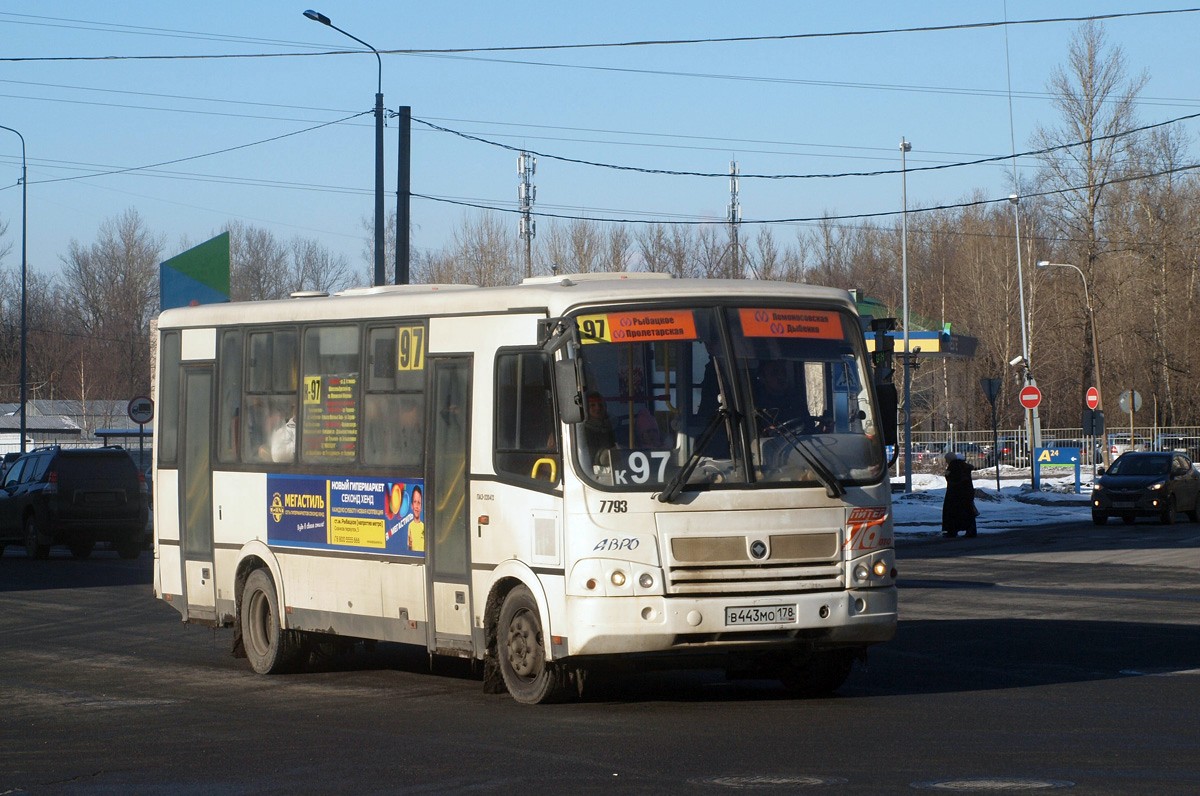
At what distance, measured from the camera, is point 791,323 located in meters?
10.9

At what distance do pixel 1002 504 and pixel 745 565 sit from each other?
1337 inches

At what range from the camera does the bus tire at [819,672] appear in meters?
11.2

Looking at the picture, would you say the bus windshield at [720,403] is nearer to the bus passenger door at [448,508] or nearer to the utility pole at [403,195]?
the bus passenger door at [448,508]

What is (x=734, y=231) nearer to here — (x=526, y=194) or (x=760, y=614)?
(x=526, y=194)

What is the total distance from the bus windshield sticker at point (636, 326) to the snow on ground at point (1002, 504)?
23.9m

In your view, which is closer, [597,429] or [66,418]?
[597,429]

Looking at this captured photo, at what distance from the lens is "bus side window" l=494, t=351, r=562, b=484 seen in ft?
34.9

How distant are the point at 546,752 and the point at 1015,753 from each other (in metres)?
2.46

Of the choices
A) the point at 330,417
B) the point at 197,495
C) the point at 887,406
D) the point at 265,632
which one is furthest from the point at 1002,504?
the point at 887,406

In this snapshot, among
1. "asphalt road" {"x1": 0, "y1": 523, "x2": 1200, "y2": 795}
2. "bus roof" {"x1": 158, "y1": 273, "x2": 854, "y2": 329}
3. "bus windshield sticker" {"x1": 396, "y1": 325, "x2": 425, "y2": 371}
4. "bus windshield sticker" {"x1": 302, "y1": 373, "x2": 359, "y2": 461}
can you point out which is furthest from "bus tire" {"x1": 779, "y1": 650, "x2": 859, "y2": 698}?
"bus windshield sticker" {"x1": 302, "y1": 373, "x2": 359, "y2": 461}

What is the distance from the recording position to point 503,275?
82.5 m

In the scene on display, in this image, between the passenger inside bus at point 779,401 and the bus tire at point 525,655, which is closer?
the passenger inside bus at point 779,401

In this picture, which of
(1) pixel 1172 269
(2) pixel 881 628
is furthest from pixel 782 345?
(1) pixel 1172 269

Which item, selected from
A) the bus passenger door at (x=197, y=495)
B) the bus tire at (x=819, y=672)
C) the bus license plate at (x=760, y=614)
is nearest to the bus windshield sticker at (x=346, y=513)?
the bus passenger door at (x=197, y=495)
